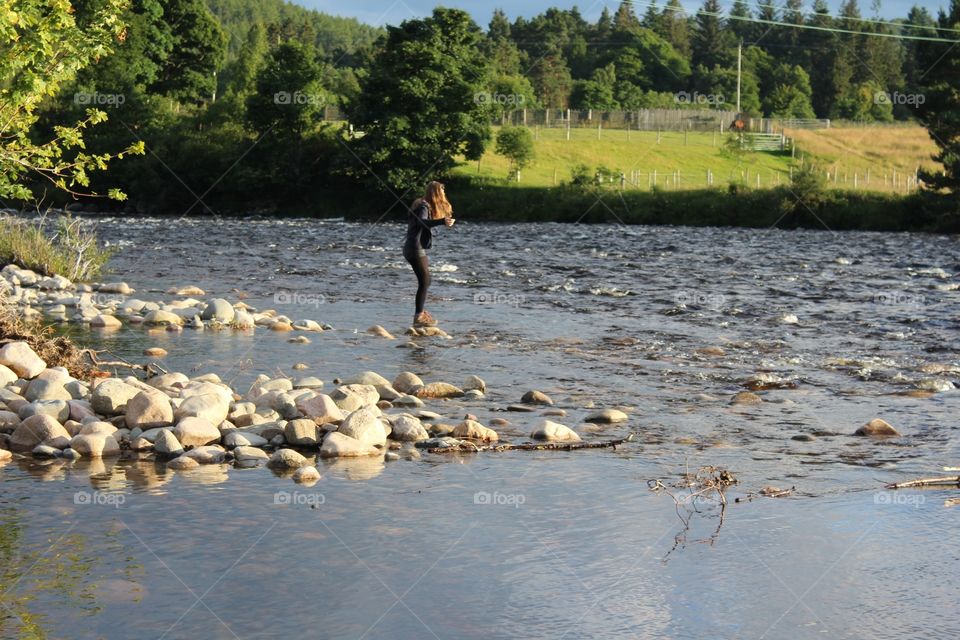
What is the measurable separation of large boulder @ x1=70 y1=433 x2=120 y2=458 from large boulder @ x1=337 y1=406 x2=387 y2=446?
2.07 meters

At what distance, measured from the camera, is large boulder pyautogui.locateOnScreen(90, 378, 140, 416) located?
37.8 feet

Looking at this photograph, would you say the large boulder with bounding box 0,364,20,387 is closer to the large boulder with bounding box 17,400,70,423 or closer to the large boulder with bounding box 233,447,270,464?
the large boulder with bounding box 17,400,70,423

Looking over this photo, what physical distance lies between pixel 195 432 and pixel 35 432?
1498 mm

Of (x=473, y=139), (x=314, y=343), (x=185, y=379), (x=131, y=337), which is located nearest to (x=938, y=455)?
(x=185, y=379)

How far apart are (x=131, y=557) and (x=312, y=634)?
184 cm

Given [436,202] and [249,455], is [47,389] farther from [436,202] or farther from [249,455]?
[436,202]

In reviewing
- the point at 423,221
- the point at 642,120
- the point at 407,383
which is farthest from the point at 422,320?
the point at 642,120

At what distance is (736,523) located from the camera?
8.80m

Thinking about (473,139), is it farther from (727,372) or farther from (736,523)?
(736,523)

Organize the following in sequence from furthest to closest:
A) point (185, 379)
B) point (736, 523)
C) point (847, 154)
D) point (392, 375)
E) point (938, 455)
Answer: point (847, 154) < point (392, 375) < point (185, 379) < point (938, 455) < point (736, 523)

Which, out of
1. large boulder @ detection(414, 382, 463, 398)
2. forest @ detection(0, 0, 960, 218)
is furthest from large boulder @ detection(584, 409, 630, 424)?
forest @ detection(0, 0, 960, 218)

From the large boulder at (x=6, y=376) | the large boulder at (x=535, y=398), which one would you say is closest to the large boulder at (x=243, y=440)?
the large boulder at (x=6, y=376)

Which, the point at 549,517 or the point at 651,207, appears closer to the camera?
the point at 549,517

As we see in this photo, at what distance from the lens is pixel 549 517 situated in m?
8.94
